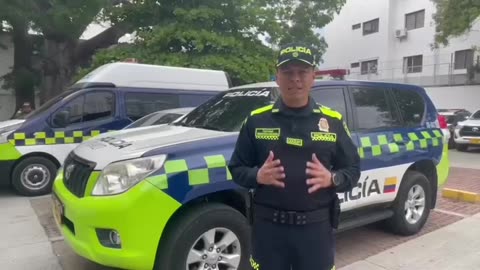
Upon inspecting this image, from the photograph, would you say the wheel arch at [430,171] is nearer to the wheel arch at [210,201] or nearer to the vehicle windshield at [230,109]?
the vehicle windshield at [230,109]

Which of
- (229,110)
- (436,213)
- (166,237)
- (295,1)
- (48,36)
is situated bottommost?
(436,213)

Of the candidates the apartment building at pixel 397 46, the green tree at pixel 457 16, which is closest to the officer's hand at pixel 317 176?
the green tree at pixel 457 16

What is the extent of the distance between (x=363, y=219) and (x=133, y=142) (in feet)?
7.47

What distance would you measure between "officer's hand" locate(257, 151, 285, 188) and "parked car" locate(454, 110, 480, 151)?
14349mm

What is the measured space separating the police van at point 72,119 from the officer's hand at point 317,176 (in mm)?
6126

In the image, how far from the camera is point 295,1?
20578 millimetres

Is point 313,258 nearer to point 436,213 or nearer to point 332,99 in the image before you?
point 332,99

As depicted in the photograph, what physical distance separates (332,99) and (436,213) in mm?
2752

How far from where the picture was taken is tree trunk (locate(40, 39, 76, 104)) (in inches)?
629

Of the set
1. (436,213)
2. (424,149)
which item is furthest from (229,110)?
(436,213)

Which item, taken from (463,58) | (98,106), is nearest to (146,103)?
(98,106)

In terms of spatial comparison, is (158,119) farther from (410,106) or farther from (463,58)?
(463,58)

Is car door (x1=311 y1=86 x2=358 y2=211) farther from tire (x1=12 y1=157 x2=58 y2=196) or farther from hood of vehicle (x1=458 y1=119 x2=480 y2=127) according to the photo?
hood of vehicle (x1=458 y1=119 x2=480 y2=127)

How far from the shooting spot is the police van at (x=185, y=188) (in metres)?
3.07
